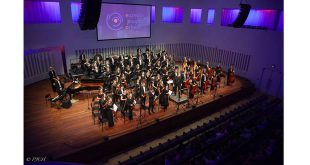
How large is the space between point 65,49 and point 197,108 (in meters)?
8.74

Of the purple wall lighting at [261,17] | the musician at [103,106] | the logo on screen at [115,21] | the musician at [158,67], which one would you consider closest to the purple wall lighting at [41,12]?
the logo on screen at [115,21]

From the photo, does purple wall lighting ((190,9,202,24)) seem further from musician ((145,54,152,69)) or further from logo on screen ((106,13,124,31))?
logo on screen ((106,13,124,31))

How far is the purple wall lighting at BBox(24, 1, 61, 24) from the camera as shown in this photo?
1114 centimetres

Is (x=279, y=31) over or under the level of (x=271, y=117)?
over

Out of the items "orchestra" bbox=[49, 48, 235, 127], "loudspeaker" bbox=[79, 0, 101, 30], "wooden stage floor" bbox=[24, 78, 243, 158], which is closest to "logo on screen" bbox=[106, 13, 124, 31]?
"orchestra" bbox=[49, 48, 235, 127]

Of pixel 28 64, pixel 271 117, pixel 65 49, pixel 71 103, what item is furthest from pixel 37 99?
pixel 271 117

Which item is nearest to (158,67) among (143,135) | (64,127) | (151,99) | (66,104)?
(151,99)

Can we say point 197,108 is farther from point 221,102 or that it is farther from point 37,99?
point 37,99

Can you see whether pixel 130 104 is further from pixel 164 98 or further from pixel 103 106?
pixel 164 98

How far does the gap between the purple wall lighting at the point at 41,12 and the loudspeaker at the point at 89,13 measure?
20.7ft

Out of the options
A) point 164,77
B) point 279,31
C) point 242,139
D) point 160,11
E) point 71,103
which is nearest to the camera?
point 242,139

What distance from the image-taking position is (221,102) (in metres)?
11.2

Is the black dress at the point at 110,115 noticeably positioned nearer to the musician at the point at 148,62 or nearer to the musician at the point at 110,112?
the musician at the point at 110,112

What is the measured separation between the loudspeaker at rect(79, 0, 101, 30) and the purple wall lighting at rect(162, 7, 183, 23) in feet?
36.0
